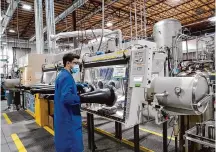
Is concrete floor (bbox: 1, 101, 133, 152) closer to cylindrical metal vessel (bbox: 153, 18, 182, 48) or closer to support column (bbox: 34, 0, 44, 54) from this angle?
support column (bbox: 34, 0, 44, 54)

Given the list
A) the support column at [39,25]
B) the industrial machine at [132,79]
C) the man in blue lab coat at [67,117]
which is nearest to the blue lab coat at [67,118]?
the man in blue lab coat at [67,117]

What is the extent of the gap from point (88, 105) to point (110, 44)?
138cm

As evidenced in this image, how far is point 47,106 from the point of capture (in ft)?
15.4

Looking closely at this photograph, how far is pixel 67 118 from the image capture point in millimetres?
1979

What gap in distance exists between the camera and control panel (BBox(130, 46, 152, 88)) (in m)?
1.85

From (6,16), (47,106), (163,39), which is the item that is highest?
(6,16)

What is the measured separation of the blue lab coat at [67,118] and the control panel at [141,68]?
662mm

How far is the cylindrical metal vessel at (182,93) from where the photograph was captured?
67.8 inches

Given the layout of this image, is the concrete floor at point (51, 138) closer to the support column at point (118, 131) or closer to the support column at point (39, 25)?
the support column at point (118, 131)

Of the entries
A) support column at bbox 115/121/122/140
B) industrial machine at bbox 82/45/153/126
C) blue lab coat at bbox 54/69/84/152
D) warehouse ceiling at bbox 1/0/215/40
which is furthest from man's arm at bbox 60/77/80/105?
warehouse ceiling at bbox 1/0/215/40

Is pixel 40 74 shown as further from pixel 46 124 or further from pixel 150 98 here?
pixel 150 98

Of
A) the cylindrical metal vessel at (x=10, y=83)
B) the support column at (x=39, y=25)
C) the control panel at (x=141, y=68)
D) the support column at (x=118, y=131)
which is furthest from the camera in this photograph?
the cylindrical metal vessel at (x=10, y=83)

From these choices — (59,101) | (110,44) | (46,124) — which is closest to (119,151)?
(59,101)

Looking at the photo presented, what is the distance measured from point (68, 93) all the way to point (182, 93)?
46.3 inches
